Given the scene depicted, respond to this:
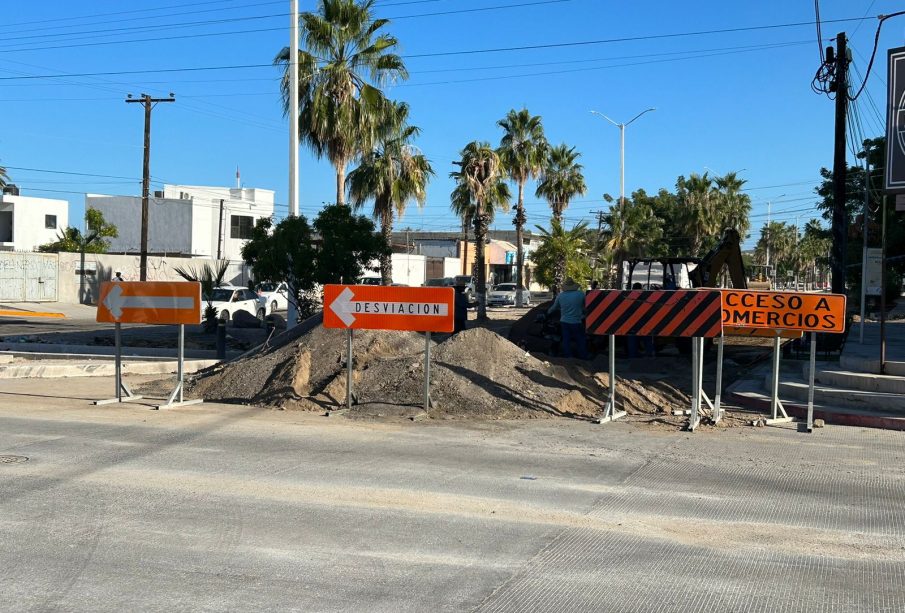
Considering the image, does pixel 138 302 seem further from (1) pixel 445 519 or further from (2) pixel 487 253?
(2) pixel 487 253

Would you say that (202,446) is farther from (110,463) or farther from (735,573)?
(735,573)

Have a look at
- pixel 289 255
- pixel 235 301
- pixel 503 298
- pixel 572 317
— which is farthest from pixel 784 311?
pixel 503 298

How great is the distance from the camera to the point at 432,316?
12.4m

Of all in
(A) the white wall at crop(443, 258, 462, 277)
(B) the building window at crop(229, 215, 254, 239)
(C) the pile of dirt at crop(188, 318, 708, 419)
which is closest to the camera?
(C) the pile of dirt at crop(188, 318, 708, 419)

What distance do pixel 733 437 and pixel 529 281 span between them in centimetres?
7859

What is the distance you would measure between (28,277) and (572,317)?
36377 mm

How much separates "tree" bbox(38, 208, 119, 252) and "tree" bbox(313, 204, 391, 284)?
37.0m

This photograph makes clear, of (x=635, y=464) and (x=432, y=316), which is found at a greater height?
(x=432, y=316)

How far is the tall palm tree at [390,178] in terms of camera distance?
36750mm

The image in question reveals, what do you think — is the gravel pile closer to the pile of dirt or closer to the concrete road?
the pile of dirt

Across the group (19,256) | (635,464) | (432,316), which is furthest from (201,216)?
(635,464)

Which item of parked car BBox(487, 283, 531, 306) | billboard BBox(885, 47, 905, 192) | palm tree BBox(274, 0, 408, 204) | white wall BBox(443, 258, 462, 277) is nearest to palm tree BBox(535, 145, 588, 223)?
parked car BBox(487, 283, 531, 306)

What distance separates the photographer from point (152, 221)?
60.0 metres

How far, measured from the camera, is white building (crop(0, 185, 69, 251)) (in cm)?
5944
